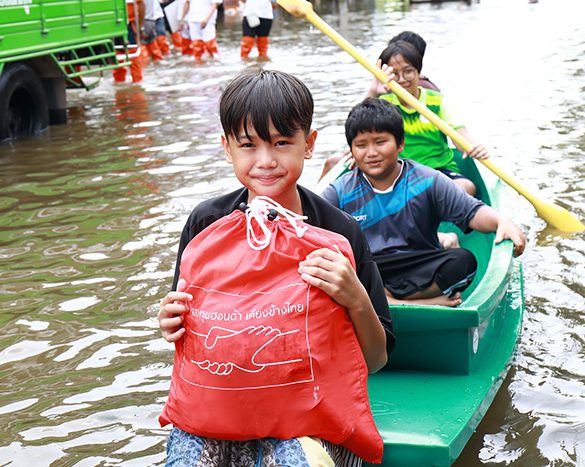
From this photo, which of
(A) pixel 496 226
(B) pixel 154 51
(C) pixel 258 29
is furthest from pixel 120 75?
(A) pixel 496 226

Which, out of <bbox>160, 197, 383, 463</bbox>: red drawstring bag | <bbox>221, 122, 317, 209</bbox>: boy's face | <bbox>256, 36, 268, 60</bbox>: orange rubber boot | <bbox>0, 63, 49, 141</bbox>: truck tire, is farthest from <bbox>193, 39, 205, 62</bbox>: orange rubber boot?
<bbox>160, 197, 383, 463</bbox>: red drawstring bag

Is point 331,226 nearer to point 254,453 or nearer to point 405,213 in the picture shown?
point 254,453

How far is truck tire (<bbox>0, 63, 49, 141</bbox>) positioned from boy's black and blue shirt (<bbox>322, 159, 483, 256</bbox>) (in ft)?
19.0

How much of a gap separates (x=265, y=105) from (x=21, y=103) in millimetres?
8118

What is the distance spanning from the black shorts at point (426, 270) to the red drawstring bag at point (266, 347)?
1479 millimetres

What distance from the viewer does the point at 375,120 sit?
3789 millimetres

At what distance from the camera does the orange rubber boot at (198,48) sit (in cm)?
1614

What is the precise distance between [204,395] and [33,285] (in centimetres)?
326

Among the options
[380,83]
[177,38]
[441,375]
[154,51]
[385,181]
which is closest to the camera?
[441,375]

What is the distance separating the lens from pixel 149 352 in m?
4.34

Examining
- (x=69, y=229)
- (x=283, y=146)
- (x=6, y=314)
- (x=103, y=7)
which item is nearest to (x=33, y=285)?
(x=6, y=314)

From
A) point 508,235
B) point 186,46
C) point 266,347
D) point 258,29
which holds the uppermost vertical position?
point 266,347

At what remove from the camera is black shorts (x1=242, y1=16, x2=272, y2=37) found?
623 inches

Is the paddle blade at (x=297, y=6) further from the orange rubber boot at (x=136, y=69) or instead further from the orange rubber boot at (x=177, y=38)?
→ the orange rubber boot at (x=177, y=38)
